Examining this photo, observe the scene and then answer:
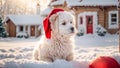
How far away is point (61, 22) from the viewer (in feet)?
17.9

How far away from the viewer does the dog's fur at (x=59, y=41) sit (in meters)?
5.15

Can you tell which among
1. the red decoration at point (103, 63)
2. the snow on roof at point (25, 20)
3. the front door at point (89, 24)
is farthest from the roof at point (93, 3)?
the red decoration at point (103, 63)

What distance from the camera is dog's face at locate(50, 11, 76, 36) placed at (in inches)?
210

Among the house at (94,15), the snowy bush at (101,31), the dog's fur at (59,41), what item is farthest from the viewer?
Answer: the house at (94,15)

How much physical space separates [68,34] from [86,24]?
1020 inches

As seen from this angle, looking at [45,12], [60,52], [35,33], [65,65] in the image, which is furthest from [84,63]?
[35,33]

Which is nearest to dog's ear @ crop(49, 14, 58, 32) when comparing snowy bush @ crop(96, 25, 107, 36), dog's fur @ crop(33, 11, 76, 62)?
dog's fur @ crop(33, 11, 76, 62)

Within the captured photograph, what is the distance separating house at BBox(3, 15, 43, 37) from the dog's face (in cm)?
4004

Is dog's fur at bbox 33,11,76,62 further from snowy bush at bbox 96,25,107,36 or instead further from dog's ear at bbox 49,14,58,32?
snowy bush at bbox 96,25,107,36

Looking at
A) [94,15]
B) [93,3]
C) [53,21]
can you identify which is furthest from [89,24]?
[53,21]

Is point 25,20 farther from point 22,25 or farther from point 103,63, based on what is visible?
point 103,63

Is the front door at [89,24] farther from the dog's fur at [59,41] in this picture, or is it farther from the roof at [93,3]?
the dog's fur at [59,41]

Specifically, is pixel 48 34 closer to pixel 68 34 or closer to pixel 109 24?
pixel 68 34

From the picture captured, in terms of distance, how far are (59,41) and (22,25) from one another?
138 feet
